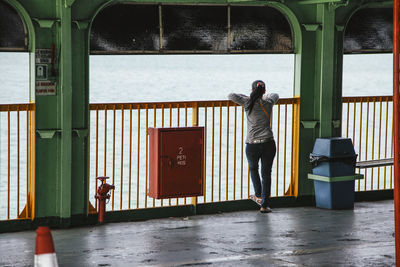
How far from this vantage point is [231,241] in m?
9.31

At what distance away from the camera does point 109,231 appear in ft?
32.7

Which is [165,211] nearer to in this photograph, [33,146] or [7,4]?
[33,146]

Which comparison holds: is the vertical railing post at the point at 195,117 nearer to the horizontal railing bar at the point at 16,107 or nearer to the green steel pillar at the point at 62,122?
the green steel pillar at the point at 62,122

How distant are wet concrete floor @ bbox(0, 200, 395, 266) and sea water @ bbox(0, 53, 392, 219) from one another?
2762 cm

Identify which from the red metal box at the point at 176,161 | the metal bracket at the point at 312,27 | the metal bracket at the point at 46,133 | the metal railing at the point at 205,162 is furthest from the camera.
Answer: the metal bracket at the point at 312,27

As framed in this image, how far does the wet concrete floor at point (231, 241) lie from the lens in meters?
8.28

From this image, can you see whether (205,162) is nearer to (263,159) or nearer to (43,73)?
(263,159)

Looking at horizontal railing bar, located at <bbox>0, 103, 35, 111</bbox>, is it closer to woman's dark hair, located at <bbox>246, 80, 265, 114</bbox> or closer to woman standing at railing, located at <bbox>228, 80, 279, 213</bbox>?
woman standing at railing, located at <bbox>228, 80, 279, 213</bbox>

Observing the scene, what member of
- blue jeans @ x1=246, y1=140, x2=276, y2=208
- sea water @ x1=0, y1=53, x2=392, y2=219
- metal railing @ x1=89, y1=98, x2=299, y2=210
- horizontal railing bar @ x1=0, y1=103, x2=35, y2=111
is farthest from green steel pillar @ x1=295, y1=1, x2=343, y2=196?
sea water @ x1=0, y1=53, x2=392, y2=219

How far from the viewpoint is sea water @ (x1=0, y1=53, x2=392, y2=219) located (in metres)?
44.2

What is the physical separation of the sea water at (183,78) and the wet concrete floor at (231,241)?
27622 mm

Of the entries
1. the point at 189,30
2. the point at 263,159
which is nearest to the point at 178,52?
the point at 189,30

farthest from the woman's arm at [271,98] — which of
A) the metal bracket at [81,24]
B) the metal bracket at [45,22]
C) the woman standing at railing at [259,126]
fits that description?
the metal bracket at [45,22]

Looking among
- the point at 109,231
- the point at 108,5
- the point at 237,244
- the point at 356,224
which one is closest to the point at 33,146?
the point at 109,231
